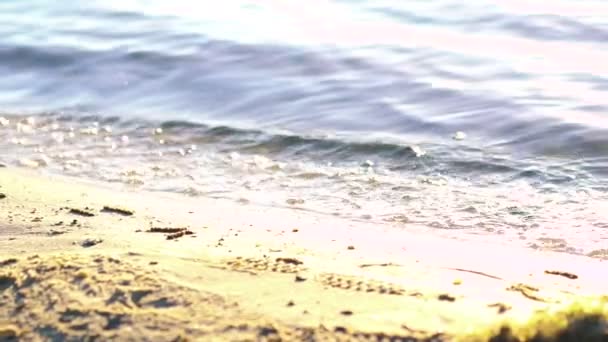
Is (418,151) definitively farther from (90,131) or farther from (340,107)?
(90,131)

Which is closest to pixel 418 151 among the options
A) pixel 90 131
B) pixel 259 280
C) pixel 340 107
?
pixel 340 107

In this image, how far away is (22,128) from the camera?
6.68m

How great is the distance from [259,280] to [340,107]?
392cm

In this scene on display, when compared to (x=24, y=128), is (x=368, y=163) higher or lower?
lower

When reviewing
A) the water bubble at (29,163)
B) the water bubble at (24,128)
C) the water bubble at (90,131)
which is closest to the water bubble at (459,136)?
the water bubble at (90,131)

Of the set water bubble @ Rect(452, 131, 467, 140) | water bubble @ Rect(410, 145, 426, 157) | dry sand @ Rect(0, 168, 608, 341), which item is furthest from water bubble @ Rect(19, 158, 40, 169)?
water bubble @ Rect(452, 131, 467, 140)

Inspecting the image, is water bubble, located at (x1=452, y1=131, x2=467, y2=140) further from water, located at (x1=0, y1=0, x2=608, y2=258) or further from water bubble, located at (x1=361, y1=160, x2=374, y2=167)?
water bubble, located at (x1=361, y1=160, x2=374, y2=167)

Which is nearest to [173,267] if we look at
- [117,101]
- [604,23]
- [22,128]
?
[22,128]

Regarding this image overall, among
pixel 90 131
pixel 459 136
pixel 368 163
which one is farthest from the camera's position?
pixel 90 131

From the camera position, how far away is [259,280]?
3.11 meters

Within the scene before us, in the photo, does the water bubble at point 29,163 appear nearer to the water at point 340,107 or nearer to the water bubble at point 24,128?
the water at point 340,107

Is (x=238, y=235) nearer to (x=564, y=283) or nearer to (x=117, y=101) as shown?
(x=564, y=283)

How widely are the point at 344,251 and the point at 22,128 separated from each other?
3.38m

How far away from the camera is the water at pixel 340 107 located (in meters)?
5.10
